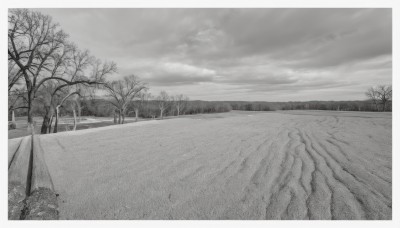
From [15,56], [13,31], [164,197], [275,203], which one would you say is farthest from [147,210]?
[15,56]

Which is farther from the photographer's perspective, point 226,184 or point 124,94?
point 124,94

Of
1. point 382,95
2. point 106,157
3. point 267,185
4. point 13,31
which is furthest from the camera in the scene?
point 382,95

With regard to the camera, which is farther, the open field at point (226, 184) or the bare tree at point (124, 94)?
the bare tree at point (124, 94)

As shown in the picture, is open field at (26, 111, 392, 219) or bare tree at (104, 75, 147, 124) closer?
open field at (26, 111, 392, 219)

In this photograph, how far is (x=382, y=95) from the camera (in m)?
36.3

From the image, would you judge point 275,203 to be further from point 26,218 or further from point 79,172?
point 79,172

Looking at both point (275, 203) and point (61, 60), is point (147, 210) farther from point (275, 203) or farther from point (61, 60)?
point (61, 60)

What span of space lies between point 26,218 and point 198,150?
12.6 ft

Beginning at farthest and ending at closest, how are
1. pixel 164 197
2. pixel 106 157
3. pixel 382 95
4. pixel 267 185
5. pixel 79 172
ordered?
pixel 382 95 < pixel 106 157 < pixel 79 172 < pixel 267 185 < pixel 164 197

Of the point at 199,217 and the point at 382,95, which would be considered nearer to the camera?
the point at 199,217

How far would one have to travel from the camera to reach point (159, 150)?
545 cm

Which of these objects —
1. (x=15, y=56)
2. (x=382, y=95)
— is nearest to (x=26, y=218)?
(x=15, y=56)

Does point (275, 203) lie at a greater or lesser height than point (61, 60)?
lesser

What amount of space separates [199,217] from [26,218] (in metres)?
2.44
